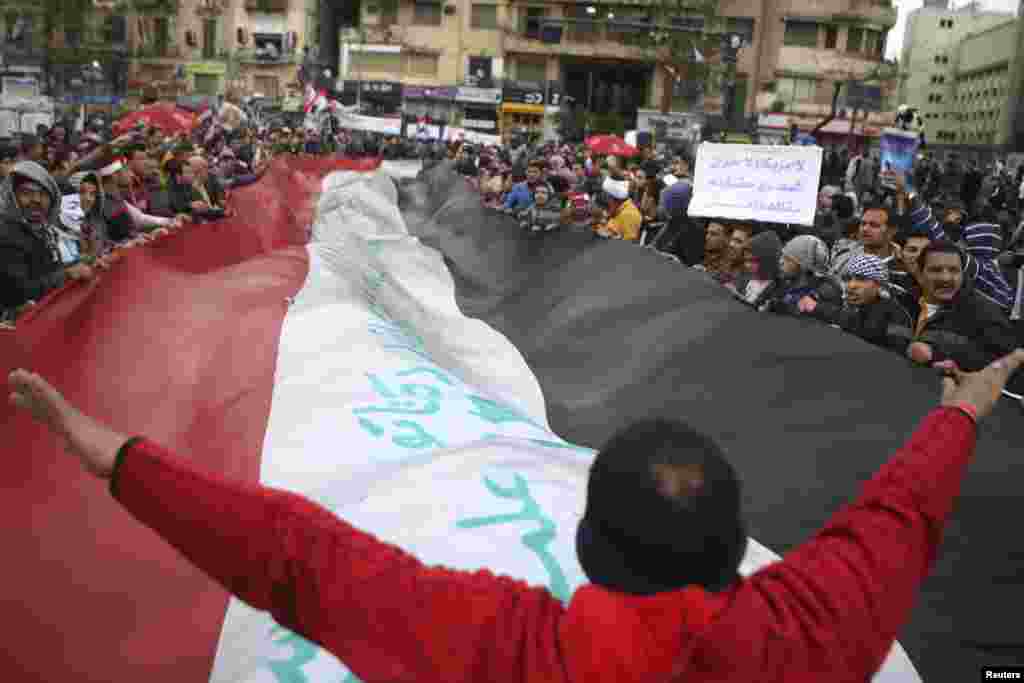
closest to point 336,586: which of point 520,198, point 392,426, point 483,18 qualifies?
point 392,426

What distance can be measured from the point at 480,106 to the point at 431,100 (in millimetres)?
2867

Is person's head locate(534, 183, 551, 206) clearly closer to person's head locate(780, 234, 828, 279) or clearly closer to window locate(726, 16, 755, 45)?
person's head locate(780, 234, 828, 279)

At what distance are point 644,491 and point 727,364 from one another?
3.23 metres

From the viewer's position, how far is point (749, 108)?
57031 millimetres

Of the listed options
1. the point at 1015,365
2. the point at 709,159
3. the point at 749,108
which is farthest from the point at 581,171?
the point at 749,108

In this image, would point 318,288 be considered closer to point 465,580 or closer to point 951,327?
point 951,327

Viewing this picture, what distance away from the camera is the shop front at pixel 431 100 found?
5616cm

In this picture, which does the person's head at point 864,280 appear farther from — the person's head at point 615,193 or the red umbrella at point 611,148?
the red umbrella at point 611,148

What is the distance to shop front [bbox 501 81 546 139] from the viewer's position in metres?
55.1

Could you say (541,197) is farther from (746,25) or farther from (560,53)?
(746,25)

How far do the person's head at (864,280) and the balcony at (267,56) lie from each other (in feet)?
187

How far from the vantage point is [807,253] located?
20.9 feet

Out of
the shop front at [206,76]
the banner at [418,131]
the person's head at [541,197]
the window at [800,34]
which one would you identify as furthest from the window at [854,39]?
the person's head at [541,197]

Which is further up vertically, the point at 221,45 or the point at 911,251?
the point at 221,45
